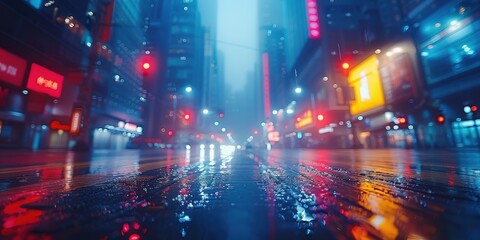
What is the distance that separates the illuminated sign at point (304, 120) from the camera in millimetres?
41394

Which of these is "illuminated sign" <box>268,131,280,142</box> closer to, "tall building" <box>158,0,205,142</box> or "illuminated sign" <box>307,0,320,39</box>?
"tall building" <box>158,0,205,142</box>

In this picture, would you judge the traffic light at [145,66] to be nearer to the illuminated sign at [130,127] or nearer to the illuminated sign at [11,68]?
the illuminated sign at [11,68]

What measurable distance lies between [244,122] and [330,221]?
626 feet

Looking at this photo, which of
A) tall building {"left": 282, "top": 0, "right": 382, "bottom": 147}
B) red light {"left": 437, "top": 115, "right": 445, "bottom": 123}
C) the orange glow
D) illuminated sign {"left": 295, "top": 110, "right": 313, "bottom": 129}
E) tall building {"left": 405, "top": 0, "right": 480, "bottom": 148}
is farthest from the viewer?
illuminated sign {"left": 295, "top": 110, "right": 313, "bottom": 129}

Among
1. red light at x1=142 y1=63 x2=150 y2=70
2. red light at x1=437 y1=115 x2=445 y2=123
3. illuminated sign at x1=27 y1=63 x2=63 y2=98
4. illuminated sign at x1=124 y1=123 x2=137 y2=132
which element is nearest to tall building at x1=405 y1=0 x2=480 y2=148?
red light at x1=437 y1=115 x2=445 y2=123

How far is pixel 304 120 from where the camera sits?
4509cm

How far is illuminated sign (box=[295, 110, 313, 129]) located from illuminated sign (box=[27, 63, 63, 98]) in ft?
121

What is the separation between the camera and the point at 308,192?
4.30 feet

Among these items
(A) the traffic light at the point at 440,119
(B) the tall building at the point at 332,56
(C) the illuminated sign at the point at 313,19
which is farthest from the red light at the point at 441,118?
(C) the illuminated sign at the point at 313,19

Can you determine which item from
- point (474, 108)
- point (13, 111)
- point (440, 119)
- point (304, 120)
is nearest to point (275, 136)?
point (304, 120)

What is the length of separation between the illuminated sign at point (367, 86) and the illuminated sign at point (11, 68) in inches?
1036

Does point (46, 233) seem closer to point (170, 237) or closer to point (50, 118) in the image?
point (170, 237)

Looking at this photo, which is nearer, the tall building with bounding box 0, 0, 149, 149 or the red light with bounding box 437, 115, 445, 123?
the tall building with bounding box 0, 0, 149, 149

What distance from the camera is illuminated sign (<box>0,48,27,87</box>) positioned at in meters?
11.5
